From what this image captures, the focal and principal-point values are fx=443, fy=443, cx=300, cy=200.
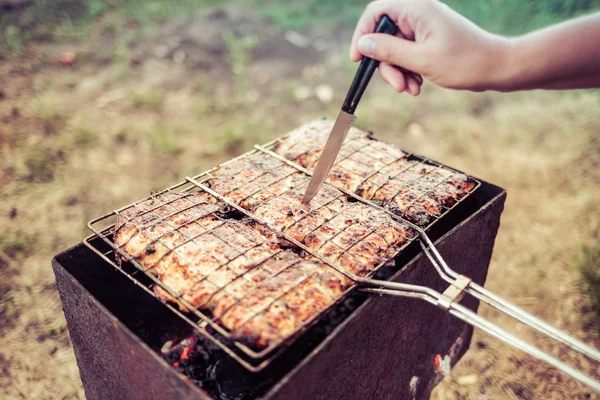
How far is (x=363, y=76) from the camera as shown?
2.34m

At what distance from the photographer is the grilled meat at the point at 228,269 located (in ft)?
6.70

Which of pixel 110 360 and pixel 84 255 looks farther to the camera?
pixel 84 255

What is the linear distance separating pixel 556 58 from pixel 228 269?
1835 millimetres

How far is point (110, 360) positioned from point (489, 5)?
909 centimetres

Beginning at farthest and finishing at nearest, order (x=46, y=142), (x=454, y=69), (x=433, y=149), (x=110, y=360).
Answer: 1. (x=433, y=149)
2. (x=46, y=142)
3. (x=110, y=360)
4. (x=454, y=69)

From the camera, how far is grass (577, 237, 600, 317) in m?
4.19

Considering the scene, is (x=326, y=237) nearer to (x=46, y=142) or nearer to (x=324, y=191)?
(x=324, y=191)

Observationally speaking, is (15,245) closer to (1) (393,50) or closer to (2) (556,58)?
(1) (393,50)

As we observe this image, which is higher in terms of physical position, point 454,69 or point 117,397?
point 454,69

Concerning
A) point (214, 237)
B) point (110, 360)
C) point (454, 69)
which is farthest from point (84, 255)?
point (454, 69)

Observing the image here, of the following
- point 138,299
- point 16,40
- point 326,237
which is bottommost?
point 16,40

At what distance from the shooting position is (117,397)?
8.19 feet

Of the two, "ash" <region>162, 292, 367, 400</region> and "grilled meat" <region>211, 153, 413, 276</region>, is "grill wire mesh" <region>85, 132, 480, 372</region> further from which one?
"ash" <region>162, 292, 367, 400</region>

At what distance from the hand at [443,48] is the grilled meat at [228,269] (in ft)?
3.75
